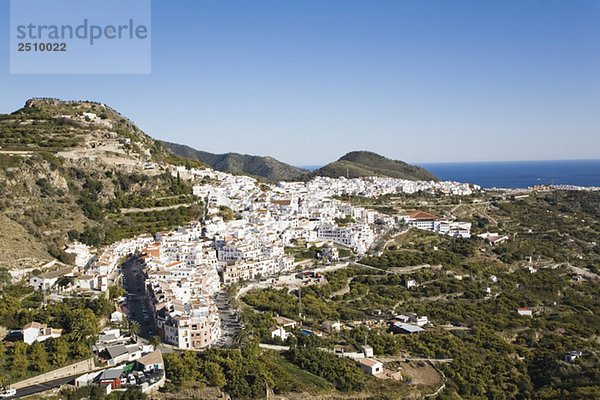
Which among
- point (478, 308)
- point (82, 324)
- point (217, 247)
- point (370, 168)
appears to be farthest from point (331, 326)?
point (370, 168)

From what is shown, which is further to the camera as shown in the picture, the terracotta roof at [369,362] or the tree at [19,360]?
the terracotta roof at [369,362]

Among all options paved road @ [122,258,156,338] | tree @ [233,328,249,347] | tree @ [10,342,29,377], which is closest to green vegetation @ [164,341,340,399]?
tree @ [233,328,249,347]

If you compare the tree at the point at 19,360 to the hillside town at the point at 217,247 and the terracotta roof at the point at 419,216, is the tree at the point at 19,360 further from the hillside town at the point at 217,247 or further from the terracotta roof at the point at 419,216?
the terracotta roof at the point at 419,216

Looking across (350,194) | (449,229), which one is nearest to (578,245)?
(449,229)

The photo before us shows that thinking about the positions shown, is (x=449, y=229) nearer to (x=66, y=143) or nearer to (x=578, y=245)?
(x=578, y=245)

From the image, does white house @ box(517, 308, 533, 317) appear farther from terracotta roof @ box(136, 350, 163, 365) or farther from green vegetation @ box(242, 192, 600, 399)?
terracotta roof @ box(136, 350, 163, 365)

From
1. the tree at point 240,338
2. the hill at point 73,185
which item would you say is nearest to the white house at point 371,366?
the tree at point 240,338
